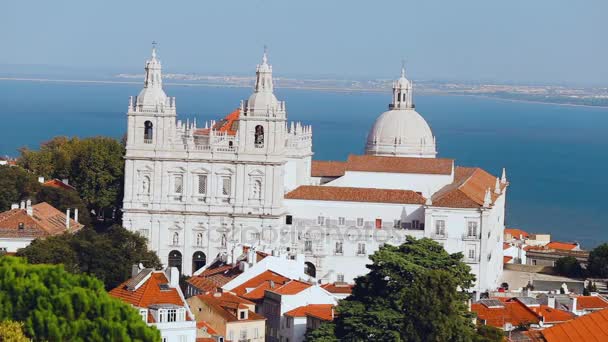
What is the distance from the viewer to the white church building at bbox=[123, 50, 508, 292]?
6231cm

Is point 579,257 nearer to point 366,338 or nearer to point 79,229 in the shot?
point 79,229

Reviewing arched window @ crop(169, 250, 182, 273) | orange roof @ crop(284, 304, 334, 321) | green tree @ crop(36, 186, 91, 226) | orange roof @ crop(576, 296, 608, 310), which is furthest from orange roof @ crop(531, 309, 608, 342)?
green tree @ crop(36, 186, 91, 226)

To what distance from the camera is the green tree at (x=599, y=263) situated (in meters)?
62.8

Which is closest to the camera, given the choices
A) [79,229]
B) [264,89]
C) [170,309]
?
[170,309]

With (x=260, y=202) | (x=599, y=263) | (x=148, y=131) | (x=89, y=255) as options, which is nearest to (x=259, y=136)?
(x=260, y=202)

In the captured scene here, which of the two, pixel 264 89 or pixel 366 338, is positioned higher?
pixel 264 89

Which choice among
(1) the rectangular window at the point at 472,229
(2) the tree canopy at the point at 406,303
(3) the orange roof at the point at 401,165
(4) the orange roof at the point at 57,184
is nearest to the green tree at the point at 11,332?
(2) the tree canopy at the point at 406,303

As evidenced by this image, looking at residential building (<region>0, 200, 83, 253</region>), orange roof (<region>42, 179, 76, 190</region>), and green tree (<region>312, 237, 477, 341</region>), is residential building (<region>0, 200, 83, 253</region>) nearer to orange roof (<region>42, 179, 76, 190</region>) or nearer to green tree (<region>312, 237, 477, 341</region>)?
orange roof (<region>42, 179, 76, 190</region>)

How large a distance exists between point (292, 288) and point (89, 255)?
8.47 m

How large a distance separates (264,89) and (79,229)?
9.03m

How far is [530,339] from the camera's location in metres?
42.9

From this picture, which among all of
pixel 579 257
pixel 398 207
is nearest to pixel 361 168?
pixel 398 207

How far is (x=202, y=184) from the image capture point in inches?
2537

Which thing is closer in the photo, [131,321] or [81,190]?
[131,321]
